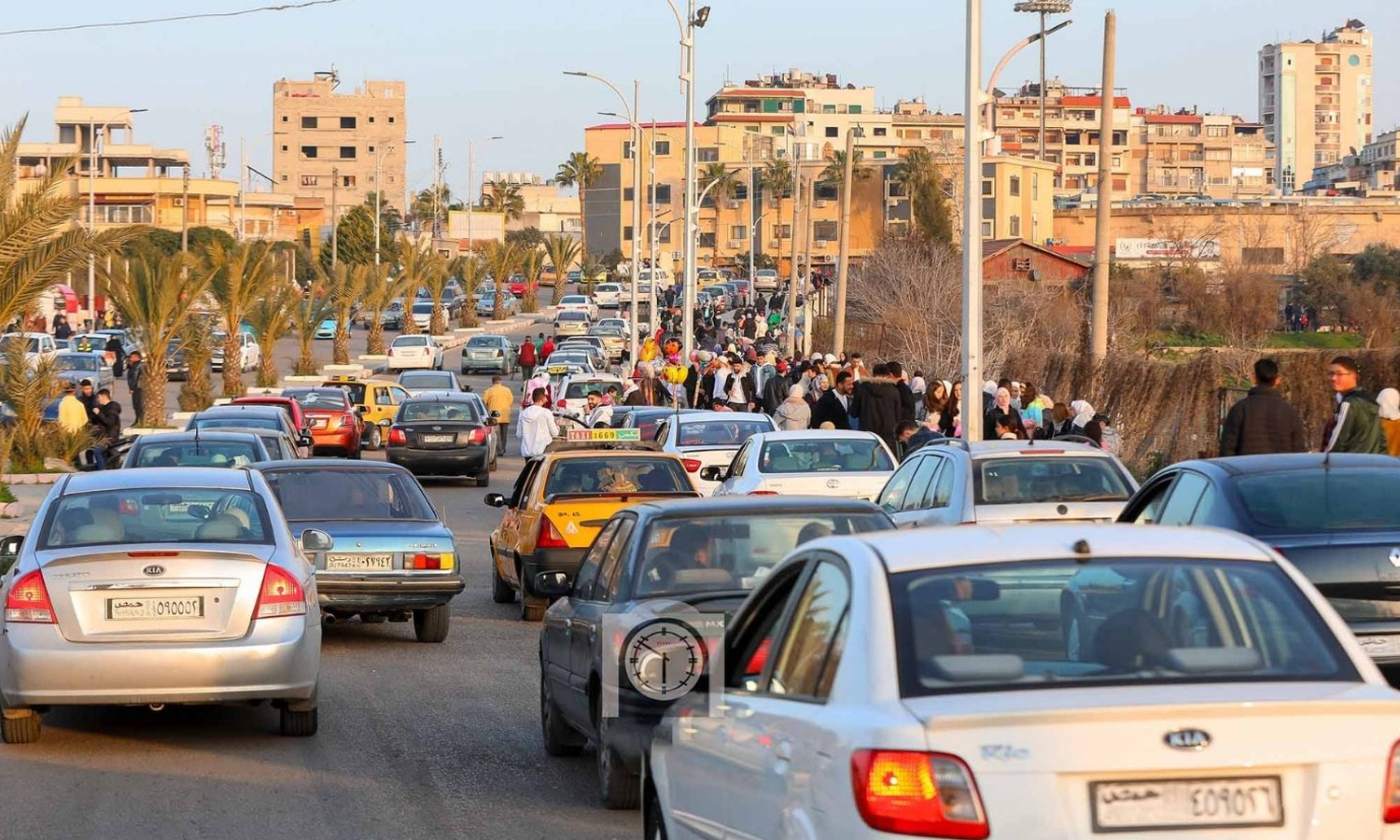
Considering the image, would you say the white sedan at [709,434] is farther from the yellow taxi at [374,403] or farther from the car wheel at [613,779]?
the yellow taxi at [374,403]

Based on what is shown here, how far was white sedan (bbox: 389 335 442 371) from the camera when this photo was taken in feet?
215

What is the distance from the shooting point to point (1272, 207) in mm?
123438

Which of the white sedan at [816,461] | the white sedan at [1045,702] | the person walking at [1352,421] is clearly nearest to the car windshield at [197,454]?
the white sedan at [816,461]

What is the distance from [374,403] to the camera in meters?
42.1

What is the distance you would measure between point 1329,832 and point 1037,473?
1052 cm

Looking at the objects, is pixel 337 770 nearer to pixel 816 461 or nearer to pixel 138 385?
pixel 816 461

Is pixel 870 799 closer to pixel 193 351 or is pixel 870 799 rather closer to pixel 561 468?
pixel 561 468

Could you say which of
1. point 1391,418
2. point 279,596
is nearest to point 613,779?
point 279,596

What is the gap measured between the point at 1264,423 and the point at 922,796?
12552 millimetres

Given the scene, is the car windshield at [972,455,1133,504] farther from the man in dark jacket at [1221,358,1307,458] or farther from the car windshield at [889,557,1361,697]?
the car windshield at [889,557,1361,697]

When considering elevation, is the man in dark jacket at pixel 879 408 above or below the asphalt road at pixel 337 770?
above

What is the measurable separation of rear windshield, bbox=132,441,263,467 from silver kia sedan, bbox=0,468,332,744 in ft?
29.6

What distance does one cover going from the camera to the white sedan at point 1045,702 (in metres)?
4.46

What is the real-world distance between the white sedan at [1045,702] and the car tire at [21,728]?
19.7ft
